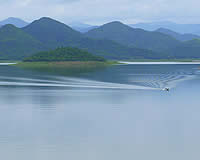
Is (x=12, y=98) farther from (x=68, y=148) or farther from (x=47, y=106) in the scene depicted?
(x=68, y=148)

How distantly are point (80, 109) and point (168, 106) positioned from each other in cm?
1405

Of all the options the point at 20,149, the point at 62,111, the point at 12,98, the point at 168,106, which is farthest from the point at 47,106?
the point at 20,149

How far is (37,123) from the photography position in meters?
44.4

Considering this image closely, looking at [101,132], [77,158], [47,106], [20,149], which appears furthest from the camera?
[47,106]

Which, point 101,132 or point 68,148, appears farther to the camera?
point 101,132

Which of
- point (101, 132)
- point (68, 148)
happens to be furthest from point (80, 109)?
point (68, 148)

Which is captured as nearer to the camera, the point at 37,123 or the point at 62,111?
the point at 37,123

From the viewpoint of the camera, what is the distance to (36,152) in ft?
108

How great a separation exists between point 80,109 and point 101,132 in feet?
52.8

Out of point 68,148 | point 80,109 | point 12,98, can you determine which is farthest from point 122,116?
point 12,98

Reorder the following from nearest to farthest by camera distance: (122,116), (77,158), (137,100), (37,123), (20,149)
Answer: (77,158)
(20,149)
(37,123)
(122,116)
(137,100)

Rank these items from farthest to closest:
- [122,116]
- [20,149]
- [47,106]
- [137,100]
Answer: [137,100], [47,106], [122,116], [20,149]

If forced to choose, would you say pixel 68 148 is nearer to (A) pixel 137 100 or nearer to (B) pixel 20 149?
(B) pixel 20 149

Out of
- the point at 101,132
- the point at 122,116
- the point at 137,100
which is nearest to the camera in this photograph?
the point at 101,132
